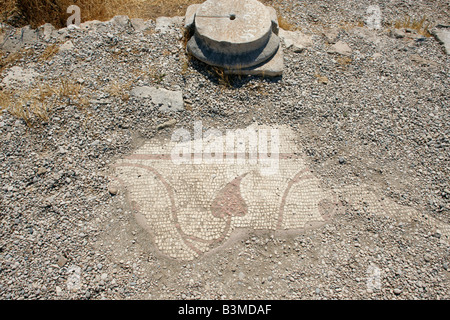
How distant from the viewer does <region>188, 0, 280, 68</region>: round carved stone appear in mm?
6418

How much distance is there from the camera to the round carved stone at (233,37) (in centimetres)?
642

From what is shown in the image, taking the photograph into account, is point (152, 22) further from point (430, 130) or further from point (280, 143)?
point (430, 130)

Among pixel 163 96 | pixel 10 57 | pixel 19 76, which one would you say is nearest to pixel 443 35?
pixel 163 96

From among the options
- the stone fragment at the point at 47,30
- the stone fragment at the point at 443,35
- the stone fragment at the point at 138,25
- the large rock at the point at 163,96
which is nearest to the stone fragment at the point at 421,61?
the stone fragment at the point at 443,35

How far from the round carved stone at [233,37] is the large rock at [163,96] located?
1054 millimetres

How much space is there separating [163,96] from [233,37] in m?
1.85

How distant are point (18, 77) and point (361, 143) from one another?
693cm

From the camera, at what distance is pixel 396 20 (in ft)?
27.3

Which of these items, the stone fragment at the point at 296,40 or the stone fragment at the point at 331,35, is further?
the stone fragment at the point at 331,35

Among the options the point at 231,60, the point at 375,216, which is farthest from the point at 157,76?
the point at 375,216

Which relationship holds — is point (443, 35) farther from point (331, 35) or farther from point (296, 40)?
point (296, 40)

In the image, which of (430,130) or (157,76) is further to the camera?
(157,76)

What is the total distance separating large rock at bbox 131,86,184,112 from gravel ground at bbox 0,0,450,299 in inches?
5.7

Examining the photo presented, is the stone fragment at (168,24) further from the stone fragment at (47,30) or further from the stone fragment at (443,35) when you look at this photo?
the stone fragment at (443,35)
